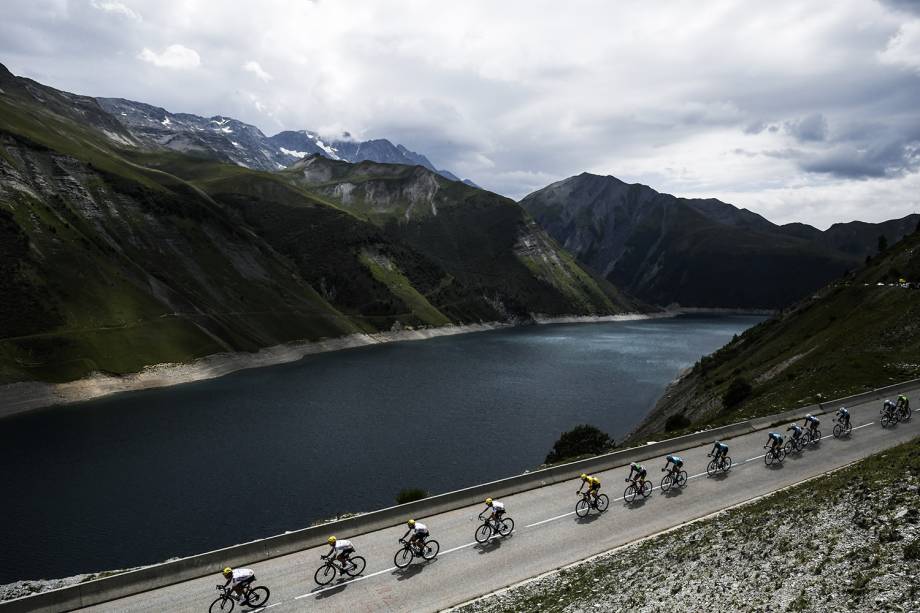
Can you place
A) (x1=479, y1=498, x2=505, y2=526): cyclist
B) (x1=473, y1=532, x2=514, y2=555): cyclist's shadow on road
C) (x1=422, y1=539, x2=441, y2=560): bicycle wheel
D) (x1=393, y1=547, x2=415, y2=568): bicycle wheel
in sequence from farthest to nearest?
(x1=479, y1=498, x2=505, y2=526): cyclist < (x1=473, y1=532, x2=514, y2=555): cyclist's shadow on road < (x1=422, y1=539, x2=441, y2=560): bicycle wheel < (x1=393, y1=547, x2=415, y2=568): bicycle wheel

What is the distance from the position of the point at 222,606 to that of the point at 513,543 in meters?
14.1

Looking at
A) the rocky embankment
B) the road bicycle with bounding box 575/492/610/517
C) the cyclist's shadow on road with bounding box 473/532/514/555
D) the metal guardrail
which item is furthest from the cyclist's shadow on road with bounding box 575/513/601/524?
the metal guardrail

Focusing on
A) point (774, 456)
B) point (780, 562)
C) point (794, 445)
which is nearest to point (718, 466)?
point (774, 456)

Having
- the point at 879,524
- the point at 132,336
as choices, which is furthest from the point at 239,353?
the point at 879,524

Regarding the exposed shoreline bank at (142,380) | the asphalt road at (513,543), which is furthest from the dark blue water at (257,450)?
the asphalt road at (513,543)

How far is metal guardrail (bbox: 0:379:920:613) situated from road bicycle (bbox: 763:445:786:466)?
5.27 meters

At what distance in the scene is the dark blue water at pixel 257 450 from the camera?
157ft

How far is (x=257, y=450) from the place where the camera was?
7244 cm

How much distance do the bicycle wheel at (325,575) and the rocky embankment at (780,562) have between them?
6.79 metres

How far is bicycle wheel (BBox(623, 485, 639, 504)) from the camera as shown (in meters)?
33.4

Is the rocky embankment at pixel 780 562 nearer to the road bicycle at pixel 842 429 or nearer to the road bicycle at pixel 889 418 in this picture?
the road bicycle at pixel 842 429

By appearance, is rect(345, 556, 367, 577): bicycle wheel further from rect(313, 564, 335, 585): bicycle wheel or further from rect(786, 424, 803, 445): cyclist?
rect(786, 424, 803, 445): cyclist

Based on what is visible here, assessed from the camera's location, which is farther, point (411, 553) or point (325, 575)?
point (411, 553)

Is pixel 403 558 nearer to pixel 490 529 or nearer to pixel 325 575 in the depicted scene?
pixel 325 575
